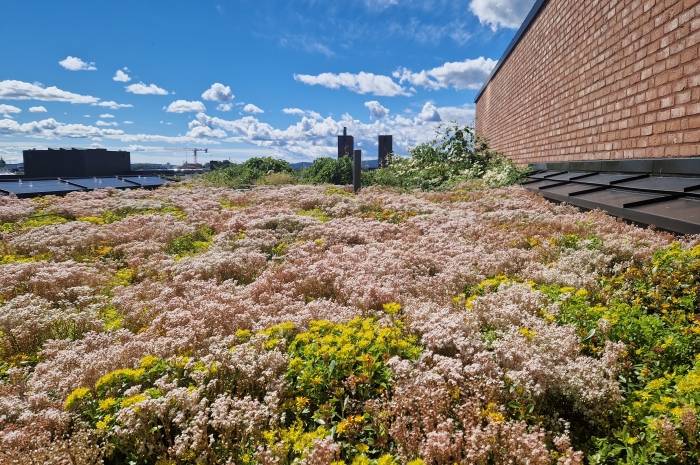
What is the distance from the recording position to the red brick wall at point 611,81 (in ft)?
24.7

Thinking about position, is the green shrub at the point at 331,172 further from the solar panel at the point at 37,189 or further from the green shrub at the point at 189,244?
the green shrub at the point at 189,244

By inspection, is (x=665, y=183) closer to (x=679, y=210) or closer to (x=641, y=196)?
(x=641, y=196)

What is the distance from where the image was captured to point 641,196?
26.5 feet

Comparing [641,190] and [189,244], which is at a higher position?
[641,190]

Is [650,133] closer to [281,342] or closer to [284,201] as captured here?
[281,342]

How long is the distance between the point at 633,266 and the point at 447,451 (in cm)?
421

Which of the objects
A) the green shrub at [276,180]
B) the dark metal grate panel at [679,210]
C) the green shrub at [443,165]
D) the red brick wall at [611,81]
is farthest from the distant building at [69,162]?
the dark metal grate panel at [679,210]

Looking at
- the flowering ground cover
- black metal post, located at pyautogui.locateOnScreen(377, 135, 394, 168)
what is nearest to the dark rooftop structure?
the flowering ground cover

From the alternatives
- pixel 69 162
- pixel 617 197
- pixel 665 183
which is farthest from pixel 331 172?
→ pixel 69 162

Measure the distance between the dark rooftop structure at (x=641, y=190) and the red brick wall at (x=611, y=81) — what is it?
0.28m

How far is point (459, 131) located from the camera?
24.3 m

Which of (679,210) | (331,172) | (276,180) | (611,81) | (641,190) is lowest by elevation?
(679,210)

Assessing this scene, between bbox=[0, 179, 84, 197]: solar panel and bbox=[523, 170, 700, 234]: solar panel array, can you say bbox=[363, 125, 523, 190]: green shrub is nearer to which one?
bbox=[523, 170, 700, 234]: solar panel array

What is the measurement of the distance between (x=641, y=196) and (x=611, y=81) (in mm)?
3998
